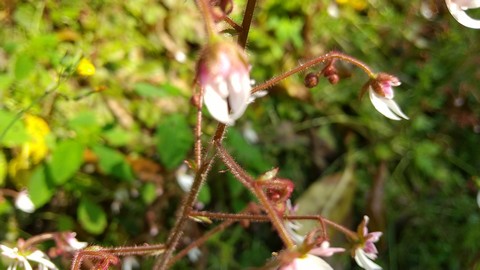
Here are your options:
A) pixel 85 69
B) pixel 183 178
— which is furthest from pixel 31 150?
pixel 183 178

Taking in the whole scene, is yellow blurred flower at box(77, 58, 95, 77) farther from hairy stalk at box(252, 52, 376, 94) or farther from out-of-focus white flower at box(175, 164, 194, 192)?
hairy stalk at box(252, 52, 376, 94)

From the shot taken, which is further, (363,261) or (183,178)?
(183,178)

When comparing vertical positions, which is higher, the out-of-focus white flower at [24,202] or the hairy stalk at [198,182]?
the hairy stalk at [198,182]

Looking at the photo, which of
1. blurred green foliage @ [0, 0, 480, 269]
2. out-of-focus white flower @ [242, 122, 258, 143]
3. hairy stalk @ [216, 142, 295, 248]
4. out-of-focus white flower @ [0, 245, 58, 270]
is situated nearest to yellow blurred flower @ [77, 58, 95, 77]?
blurred green foliage @ [0, 0, 480, 269]

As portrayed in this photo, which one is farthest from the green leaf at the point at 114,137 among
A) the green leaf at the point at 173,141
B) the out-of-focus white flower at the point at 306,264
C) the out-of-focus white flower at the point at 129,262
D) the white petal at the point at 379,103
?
the out-of-focus white flower at the point at 306,264

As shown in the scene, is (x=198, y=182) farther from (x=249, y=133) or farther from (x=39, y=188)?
(x=249, y=133)

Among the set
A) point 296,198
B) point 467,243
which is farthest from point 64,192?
point 467,243

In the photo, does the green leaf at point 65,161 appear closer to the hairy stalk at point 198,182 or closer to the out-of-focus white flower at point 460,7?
the hairy stalk at point 198,182
